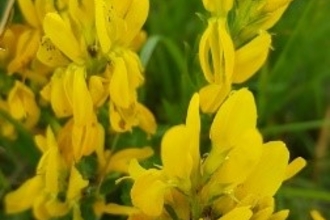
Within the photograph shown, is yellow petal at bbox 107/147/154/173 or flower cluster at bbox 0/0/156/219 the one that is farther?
yellow petal at bbox 107/147/154/173

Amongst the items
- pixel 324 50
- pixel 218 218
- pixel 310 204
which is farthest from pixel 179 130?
pixel 324 50

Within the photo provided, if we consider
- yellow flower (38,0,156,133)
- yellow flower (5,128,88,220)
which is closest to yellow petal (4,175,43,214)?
yellow flower (5,128,88,220)

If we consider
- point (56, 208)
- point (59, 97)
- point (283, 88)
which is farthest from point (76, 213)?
point (283, 88)

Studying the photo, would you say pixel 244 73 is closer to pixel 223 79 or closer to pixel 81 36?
pixel 223 79

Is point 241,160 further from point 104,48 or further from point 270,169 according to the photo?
point 104,48

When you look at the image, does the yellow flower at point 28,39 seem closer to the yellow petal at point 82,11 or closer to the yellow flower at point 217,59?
the yellow petal at point 82,11

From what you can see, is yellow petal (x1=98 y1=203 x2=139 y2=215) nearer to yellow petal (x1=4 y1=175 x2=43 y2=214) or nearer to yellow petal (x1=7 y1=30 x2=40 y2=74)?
yellow petal (x1=4 y1=175 x2=43 y2=214)
